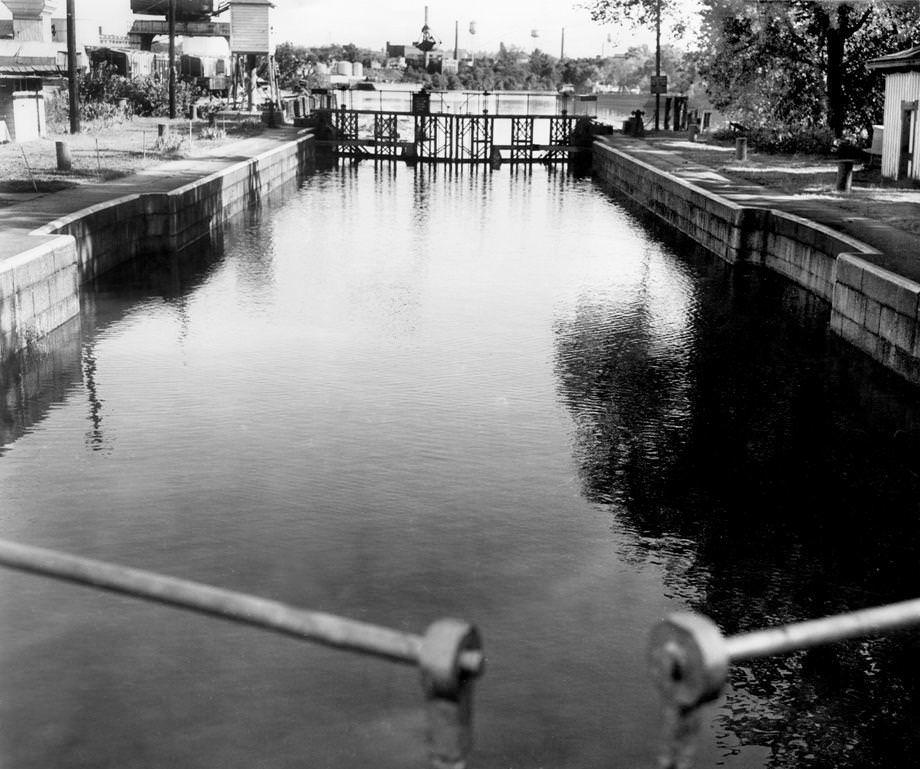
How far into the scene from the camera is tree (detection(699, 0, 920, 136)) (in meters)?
35.3

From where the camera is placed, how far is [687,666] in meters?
1.77

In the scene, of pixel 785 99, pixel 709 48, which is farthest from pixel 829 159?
pixel 709 48

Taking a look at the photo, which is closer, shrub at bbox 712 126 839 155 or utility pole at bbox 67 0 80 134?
utility pole at bbox 67 0 80 134

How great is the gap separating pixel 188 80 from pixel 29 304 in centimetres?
4989

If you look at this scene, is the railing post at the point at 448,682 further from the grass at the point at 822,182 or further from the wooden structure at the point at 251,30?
the wooden structure at the point at 251,30

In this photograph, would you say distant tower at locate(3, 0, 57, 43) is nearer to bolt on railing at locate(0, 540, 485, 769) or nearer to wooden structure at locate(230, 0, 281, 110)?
wooden structure at locate(230, 0, 281, 110)

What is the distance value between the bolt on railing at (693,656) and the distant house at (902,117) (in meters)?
27.6

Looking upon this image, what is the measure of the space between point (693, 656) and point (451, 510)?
28.4 ft

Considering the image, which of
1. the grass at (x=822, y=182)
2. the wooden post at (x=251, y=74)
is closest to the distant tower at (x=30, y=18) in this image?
the wooden post at (x=251, y=74)

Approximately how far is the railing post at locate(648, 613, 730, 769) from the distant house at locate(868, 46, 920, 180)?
27.8m

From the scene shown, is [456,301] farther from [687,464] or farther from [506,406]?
[687,464]

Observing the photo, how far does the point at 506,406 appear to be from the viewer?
13.7 m

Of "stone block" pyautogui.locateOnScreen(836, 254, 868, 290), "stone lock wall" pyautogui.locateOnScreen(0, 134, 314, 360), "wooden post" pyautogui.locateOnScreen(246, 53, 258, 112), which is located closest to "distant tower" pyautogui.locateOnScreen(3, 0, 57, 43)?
"wooden post" pyautogui.locateOnScreen(246, 53, 258, 112)

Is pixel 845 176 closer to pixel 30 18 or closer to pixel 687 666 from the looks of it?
pixel 687 666
